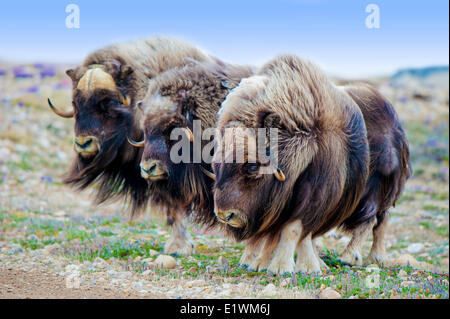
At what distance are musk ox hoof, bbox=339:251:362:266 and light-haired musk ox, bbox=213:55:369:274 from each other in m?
0.42

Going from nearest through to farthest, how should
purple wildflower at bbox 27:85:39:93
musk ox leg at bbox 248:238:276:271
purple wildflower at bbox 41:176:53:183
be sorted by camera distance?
1. musk ox leg at bbox 248:238:276:271
2. purple wildflower at bbox 41:176:53:183
3. purple wildflower at bbox 27:85:39:93

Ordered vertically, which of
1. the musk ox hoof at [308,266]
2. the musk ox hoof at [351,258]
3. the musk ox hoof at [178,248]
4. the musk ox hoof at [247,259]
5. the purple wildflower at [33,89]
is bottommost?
the purple wildflower at [33,89]

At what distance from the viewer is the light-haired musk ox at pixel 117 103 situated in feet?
13.1

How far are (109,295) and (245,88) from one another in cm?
135

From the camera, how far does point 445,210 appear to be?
22.8 ft

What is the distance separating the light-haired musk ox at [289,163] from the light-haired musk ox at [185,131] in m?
0.48

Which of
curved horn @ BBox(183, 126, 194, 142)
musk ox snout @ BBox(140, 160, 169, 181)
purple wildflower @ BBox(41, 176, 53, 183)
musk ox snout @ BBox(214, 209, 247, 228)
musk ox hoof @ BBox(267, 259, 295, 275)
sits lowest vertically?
purple wildflower @ BBox(41, 176, 53, 183)

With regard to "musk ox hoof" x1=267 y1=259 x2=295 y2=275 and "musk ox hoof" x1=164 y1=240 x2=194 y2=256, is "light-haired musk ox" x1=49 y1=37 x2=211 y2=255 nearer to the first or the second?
"musk ox hoof" x1=164 y1=240 x2=194 y2=256

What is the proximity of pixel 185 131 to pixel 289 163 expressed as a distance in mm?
882

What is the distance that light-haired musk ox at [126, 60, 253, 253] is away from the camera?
3.50 m

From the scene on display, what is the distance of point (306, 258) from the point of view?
126 inches

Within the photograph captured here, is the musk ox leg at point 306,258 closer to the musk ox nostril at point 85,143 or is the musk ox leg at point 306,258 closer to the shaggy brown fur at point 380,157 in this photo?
the shaggy brown fur at point 380,157

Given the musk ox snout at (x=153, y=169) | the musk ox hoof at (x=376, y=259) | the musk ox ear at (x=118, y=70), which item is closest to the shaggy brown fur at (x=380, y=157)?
the musk ox hoof at (x=376, y=259)

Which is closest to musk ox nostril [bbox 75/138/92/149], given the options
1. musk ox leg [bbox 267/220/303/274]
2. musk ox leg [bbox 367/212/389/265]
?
musk ox leg [bbox 267/220/303/274]
